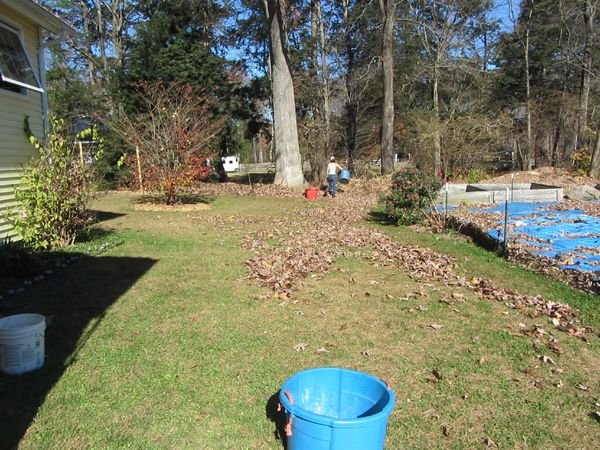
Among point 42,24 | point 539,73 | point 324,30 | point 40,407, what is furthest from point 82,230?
point 539,73

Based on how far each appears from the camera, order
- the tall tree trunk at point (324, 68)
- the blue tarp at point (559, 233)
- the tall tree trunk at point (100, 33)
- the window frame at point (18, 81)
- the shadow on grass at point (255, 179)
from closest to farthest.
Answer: the blue tarp at point (559, 233) → the window frame at point (18, 81) → the shadow on grass at point (255, 179) → the tall tree trunk at point (324, 68) → the tall tree trunk at point (100, 33)

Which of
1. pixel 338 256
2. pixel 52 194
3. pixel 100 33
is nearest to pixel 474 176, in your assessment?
pixel 338 256

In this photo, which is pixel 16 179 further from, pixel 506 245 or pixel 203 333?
pixel 506 245

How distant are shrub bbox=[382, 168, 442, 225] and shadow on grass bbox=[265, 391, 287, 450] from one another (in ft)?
26.0

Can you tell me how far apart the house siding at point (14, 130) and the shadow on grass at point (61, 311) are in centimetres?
175

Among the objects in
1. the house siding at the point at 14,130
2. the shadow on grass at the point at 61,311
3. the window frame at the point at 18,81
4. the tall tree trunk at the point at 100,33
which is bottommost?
the shadow on grass at the point at 61,311

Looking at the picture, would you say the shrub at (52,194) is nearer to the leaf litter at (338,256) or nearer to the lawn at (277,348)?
the lawn at (277,348)

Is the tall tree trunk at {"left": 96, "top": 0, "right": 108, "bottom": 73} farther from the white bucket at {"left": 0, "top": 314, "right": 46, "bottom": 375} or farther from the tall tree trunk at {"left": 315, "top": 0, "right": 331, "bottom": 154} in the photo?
the white bucket at {"left": 0, "top": 314, "right": 46, "bottom": 375}

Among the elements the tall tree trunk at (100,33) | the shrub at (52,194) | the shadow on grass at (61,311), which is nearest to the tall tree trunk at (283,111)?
the shrub at (52,194)

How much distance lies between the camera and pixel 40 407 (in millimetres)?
3459

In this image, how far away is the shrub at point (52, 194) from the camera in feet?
24.8

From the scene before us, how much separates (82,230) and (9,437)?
6399 millimetres

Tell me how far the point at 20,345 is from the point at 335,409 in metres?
2.55

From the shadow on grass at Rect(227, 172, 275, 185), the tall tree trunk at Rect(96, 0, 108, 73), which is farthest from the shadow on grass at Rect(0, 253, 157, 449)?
the tall tree trunk at Rect(96, 0, 108, 73)
